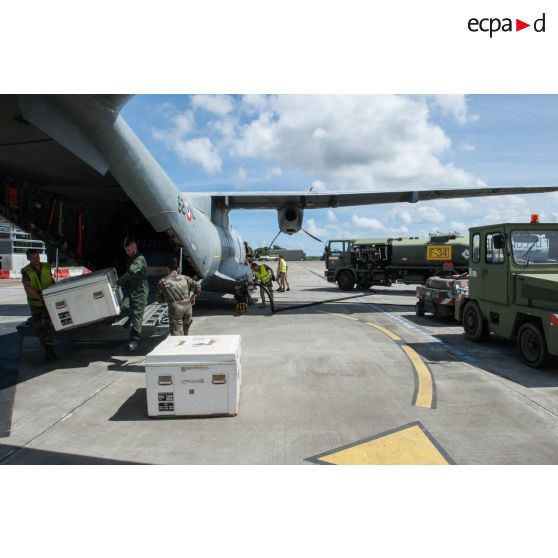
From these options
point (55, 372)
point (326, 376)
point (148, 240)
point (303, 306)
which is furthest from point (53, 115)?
point (303, 306)

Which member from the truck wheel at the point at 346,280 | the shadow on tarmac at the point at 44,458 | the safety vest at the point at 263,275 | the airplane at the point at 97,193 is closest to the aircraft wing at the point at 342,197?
the airplane at the point at 97,193

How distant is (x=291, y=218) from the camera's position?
52.9ft

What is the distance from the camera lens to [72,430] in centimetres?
478

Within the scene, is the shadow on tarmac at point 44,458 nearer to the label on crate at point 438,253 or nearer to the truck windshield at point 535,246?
the truck windshield at point 535,246

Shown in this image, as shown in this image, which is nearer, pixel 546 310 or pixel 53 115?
pixel 53 115

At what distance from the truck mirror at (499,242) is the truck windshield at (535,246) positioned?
161 millimetres

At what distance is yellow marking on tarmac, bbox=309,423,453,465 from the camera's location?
3998mm

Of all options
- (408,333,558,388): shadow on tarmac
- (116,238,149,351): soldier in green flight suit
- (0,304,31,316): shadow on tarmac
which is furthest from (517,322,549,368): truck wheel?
(0,304,31,316): shadow on tarmac

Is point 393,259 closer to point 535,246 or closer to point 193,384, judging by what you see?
point 535,246

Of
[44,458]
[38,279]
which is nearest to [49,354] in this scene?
[38,279]

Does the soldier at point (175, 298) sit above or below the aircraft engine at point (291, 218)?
below

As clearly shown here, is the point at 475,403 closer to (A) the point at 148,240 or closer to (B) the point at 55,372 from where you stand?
(B) the point at 55,372

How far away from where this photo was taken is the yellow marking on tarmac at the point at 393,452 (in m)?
4.00

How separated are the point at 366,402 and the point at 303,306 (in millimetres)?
9721
